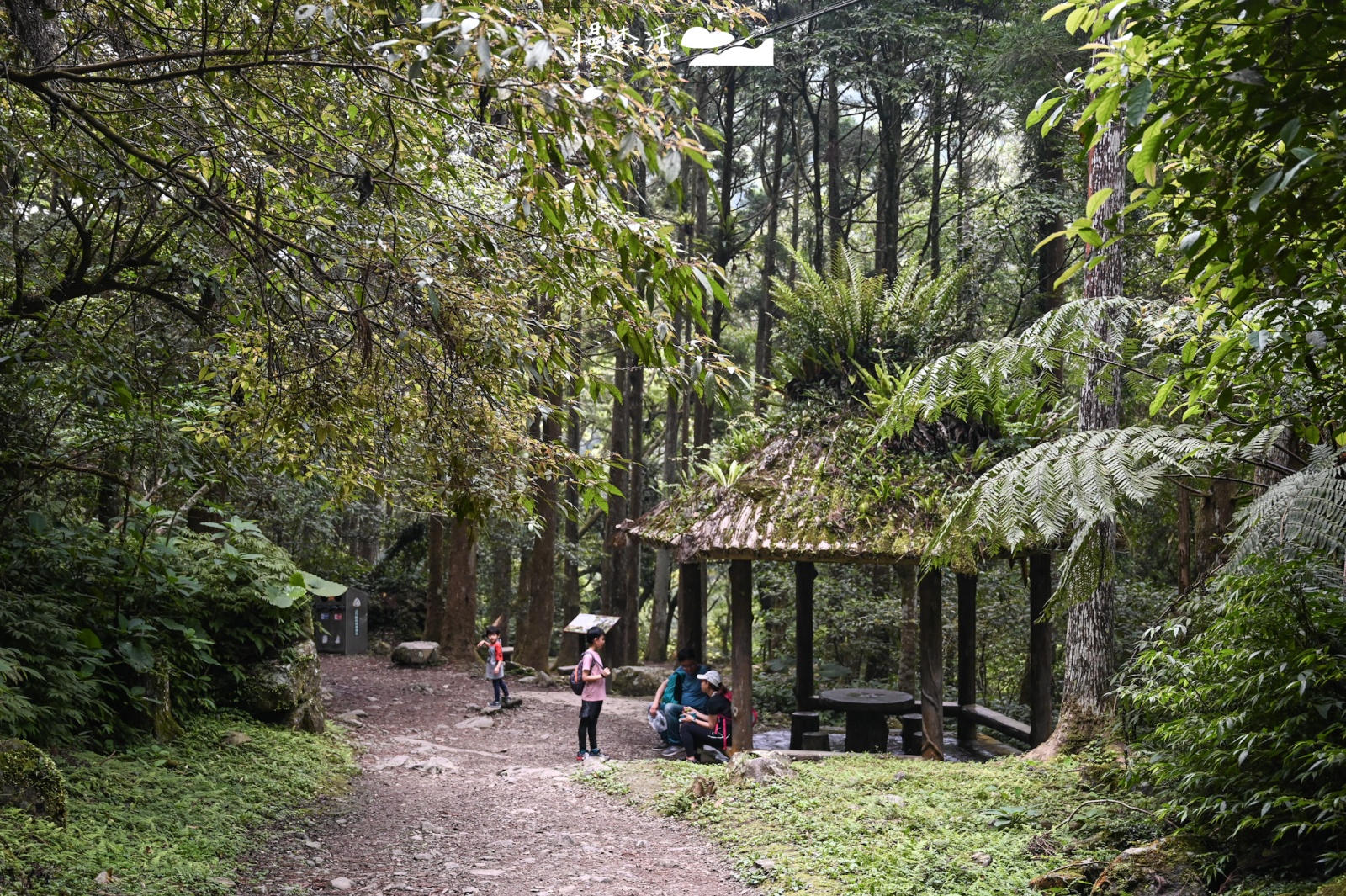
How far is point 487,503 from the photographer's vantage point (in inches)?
221

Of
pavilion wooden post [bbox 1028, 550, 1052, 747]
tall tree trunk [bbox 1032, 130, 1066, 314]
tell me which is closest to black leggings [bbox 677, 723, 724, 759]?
pavilion wooden post [bbox 1028, 550, 1052, 747]

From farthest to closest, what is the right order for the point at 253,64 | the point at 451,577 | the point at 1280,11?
the point at 451,577 → the point at 253,64 → the point at 1280,11

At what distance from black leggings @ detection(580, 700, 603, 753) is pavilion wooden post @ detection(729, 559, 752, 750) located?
1.57m

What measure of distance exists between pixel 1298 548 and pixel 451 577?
48.5ft

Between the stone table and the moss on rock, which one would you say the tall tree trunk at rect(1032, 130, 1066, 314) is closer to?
the stone table

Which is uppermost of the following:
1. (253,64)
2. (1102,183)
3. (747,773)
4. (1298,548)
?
(1102,183)

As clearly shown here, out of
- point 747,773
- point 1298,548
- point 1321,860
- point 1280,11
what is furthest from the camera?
point 747,773

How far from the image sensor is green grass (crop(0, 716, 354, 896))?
485cm

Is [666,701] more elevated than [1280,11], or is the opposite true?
[1280,11]

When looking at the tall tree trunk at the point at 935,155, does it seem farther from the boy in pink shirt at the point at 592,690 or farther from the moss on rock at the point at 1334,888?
the moss on rock at the point at 1334,888

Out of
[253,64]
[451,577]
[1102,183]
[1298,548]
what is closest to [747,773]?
[1298,548]

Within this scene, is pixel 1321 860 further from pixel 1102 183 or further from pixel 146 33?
pixel 146 33

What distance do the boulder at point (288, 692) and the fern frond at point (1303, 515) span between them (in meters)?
8.36

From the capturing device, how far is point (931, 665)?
1036 centimetres
